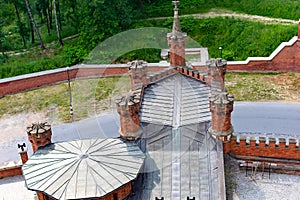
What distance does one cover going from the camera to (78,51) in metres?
47.0

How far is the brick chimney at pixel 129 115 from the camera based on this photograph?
70.5 ft

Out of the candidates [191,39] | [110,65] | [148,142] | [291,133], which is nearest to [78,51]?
[110,65]

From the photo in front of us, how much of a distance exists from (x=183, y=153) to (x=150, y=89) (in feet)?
15.3

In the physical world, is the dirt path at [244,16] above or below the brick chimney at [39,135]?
above

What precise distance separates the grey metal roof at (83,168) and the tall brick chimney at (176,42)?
243 inches

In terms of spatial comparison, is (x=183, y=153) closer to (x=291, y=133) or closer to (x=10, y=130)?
(x=291, y=133)

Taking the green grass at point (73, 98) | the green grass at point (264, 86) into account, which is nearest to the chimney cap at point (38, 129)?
the green grass at point (73, 98)

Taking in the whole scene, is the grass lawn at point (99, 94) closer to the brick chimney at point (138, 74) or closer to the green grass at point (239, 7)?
the green grass at point (239, 7)

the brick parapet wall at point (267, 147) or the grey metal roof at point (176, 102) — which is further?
the brick parapet wall at point (267, 147)

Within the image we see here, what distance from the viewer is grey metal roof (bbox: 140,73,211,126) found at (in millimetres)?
22797

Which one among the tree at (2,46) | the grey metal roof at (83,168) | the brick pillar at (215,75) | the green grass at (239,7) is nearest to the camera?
the grey metal roof at (83,168)

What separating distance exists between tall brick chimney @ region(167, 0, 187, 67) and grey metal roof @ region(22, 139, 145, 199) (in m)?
6.18

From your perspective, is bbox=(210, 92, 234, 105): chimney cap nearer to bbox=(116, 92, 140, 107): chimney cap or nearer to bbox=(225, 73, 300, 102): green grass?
bbox=(116, 92, 140, 107): chimney cap

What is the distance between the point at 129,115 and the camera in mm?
21781
